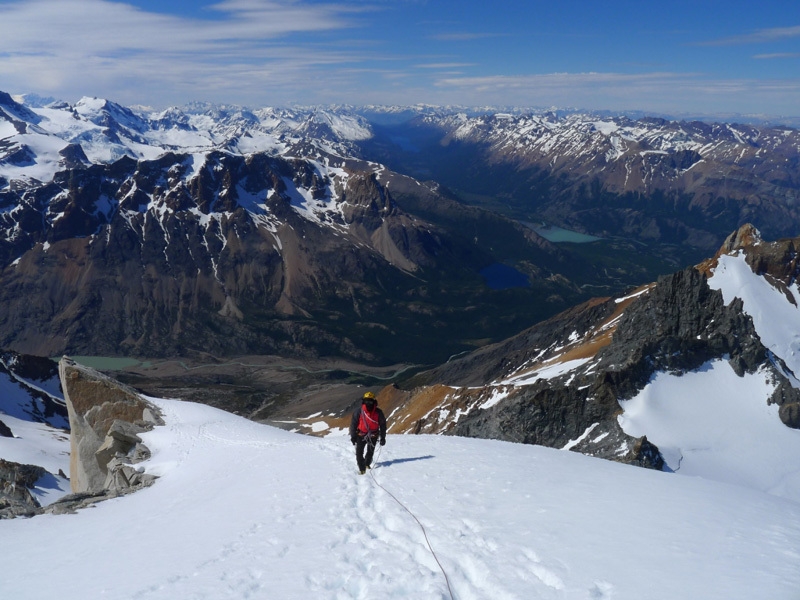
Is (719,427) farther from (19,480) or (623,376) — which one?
(19,480)

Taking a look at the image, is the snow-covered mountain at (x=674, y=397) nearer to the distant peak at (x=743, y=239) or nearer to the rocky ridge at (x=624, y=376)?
the rocky ridge at (x=624, y=376)

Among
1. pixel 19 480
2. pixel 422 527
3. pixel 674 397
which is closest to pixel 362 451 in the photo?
pixel 422 527

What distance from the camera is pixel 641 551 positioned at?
12859 millimetres

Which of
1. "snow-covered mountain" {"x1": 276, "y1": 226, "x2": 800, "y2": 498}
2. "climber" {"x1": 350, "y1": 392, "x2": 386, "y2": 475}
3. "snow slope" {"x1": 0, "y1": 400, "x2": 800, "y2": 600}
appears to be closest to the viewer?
"snow slope" {"x1": 0, "y1": 400, "x2": 800, "y2": 600}

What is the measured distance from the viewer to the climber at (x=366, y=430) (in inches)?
805

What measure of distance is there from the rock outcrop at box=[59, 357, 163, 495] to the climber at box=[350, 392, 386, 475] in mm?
13711

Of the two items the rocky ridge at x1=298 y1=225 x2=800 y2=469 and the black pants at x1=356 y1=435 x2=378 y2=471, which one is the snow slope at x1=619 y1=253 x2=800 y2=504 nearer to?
the rocky ridge at x1=298 y1=225 x2=800 y2=469

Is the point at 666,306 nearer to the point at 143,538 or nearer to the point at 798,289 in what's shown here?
the point at 798,289

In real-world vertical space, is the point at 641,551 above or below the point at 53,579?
above

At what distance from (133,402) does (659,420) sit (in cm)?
5142

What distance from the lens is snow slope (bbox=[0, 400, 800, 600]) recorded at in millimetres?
11773

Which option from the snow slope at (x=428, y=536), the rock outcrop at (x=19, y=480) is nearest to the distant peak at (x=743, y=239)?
the snow slope at (x=428, y=536)

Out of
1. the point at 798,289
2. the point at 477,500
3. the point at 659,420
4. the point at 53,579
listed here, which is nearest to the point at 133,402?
the point at 53,579

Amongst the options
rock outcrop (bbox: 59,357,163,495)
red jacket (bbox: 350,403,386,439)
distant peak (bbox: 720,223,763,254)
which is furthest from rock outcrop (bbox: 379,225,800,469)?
rock outcrop (bbox: 59,357,163,495)
